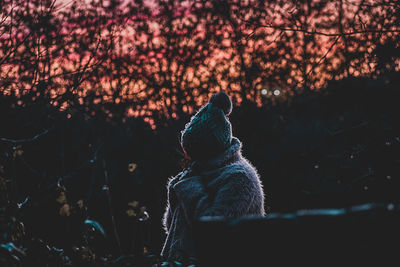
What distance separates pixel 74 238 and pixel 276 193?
8547mm

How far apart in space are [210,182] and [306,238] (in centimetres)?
200

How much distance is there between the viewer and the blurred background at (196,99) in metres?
4.35

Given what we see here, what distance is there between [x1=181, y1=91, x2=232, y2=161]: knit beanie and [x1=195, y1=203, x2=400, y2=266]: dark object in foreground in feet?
6.44

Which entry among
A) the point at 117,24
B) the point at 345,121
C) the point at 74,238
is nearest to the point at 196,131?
the point at 74,238

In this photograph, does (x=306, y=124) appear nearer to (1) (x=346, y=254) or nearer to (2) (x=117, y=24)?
(2) (x=117, y=24)

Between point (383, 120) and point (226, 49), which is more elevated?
point (226, 49)

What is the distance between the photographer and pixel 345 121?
11.3 m

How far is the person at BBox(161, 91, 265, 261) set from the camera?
2.93m

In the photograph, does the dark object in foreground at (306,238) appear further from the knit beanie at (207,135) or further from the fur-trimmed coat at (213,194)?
the knit beanie at (207,135)

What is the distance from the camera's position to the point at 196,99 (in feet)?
37.3

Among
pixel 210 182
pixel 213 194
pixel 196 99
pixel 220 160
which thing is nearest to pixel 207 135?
pixel 220 160

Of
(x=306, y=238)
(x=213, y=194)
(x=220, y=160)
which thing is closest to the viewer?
(x=306, y=238)

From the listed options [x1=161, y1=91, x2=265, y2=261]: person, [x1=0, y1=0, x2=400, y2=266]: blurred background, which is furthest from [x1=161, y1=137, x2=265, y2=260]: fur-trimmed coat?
[x1=0, y1=0, x2=400, y2=266]: blurred background

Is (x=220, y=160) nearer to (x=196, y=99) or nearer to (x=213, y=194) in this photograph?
(x=213, y=194)
